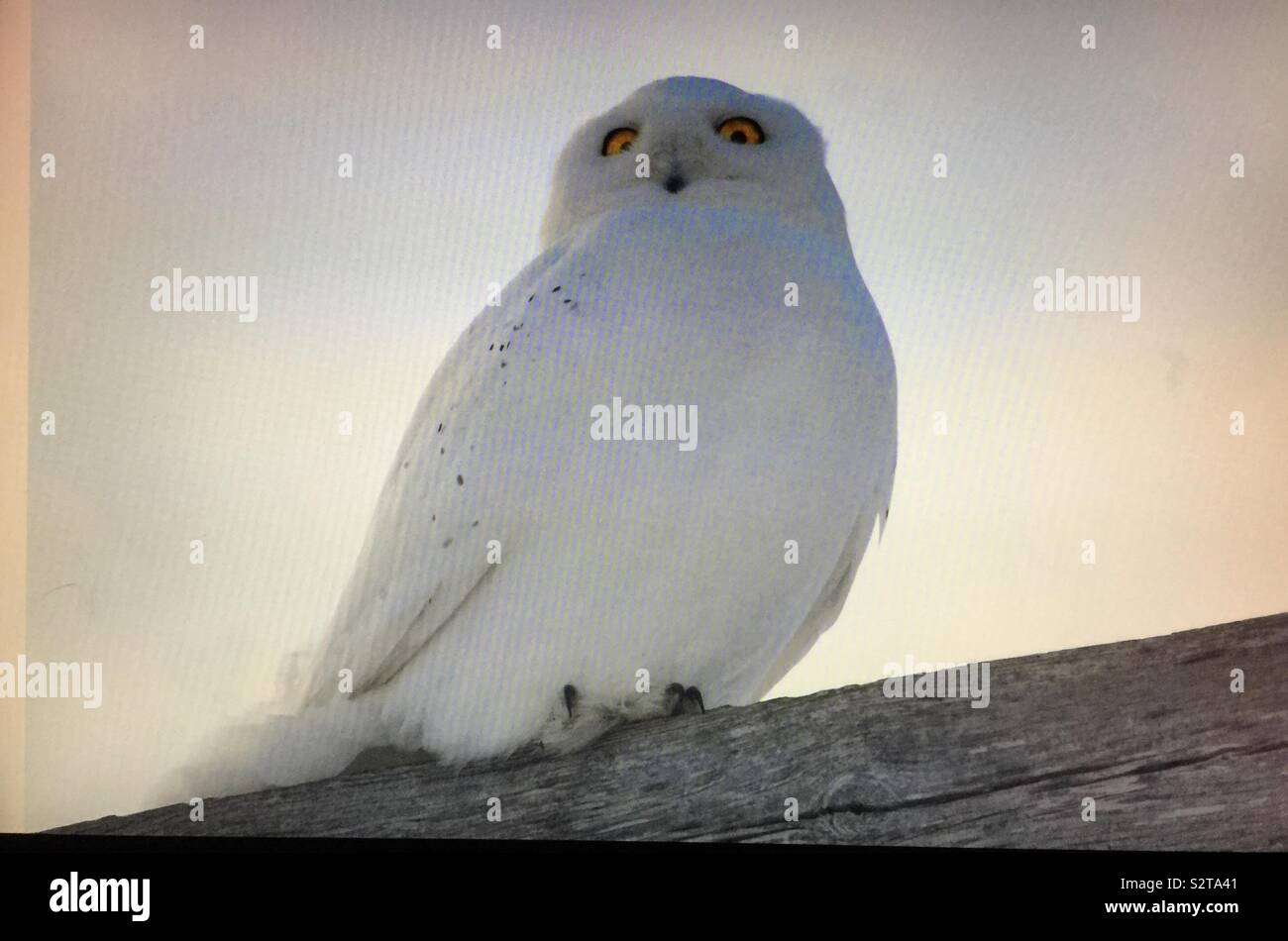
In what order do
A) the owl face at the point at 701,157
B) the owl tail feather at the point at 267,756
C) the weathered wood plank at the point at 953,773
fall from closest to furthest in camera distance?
the weathered wood plank at the point at 953,773 < the owl tail feather at the point at 267,756 < the owl face at the point at 701,157

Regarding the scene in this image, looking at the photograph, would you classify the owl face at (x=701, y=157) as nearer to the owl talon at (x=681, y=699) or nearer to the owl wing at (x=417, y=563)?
the owl wing at (x=417, y=563)

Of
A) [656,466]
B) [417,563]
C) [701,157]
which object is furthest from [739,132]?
[417,563]

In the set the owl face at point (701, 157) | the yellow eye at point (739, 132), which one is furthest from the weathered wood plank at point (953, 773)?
the yellow eye at point (739, 132)

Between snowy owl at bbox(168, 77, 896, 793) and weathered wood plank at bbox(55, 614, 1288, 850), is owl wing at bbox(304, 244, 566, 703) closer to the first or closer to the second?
snowy owl at bbox(168, 77, 896, 793)

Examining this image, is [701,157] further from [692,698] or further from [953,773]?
[953,773]
